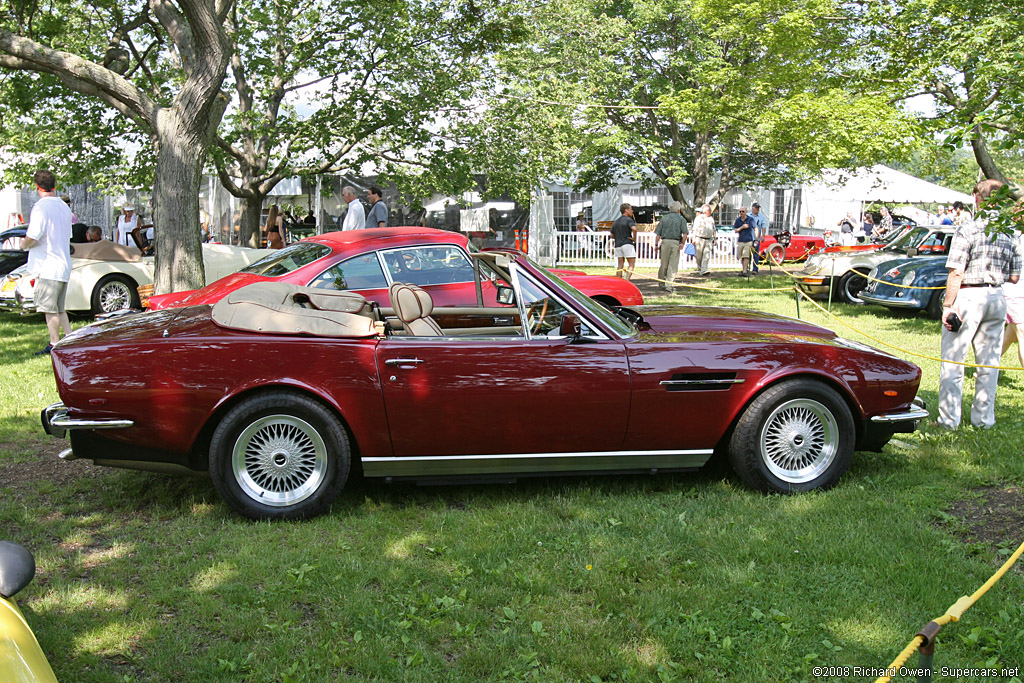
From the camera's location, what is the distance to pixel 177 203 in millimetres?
10766

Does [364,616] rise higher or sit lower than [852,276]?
lower

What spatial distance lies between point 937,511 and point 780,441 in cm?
90

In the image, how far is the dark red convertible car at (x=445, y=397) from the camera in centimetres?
443

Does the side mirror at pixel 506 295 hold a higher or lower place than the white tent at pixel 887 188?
lower

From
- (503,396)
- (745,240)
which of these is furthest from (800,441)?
(745,240)

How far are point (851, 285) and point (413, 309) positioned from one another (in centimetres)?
1269

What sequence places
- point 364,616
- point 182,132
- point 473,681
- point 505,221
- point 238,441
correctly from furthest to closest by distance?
point 505,221 < point 182,132 < point 238,441 < point 364,616 < point 473,681

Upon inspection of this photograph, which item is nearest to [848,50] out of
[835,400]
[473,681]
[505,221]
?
[505,221]

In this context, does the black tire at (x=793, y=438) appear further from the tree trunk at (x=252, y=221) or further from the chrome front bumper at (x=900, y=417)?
the tree trunk at (x=252, y=221)

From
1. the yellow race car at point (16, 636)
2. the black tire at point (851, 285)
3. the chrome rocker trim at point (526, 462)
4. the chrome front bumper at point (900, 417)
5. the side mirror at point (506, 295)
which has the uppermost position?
the side mirror at point (506, 295)

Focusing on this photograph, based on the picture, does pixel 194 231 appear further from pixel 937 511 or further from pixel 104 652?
pixel 937 511

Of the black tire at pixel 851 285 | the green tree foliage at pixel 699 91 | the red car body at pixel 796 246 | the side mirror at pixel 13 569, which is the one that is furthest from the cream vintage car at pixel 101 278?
the red car body at pixel 796 246

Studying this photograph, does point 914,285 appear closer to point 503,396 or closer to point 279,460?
point 503,396

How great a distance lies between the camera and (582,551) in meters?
4.18
